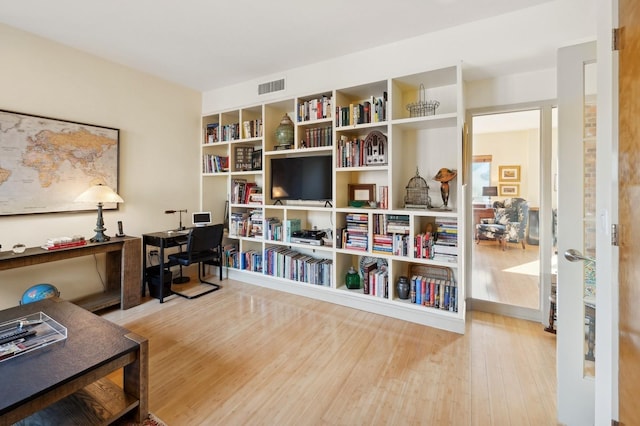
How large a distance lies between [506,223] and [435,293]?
1236 millimetres

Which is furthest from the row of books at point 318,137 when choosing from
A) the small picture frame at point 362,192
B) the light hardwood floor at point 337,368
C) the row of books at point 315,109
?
the light hardwood floor at point 337,368

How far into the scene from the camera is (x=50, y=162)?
2.73 meters

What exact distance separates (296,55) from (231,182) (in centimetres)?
177

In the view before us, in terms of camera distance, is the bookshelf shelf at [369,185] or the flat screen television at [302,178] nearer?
the bookshelf shelf at [369,185]

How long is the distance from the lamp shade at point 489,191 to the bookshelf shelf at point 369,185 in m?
0.46

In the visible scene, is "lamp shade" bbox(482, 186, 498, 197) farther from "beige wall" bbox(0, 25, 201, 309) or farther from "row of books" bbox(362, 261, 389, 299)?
"beige wall" bbox(0, 25, 201, 309)

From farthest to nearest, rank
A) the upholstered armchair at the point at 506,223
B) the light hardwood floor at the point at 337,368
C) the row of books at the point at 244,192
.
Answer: the row of books at the point at 244,192 < the upholstered armchair at the point at 506,223 < the light hardwood floor at the point at 337,368

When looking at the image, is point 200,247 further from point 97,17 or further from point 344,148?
point 97,17

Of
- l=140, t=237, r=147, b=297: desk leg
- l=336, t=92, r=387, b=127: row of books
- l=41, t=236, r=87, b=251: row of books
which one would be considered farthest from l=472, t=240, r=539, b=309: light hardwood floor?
l=41, t=236, r=87, b=251: row of books

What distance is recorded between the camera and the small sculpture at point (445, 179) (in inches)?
104

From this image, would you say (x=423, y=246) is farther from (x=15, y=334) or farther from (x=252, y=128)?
(x=15, y=334)

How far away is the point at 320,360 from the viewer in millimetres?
2053

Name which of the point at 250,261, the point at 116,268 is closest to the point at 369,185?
the point at 250,261

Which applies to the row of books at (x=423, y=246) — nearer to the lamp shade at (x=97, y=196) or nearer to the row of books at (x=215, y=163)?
the row of books at (x=215, y=163)
